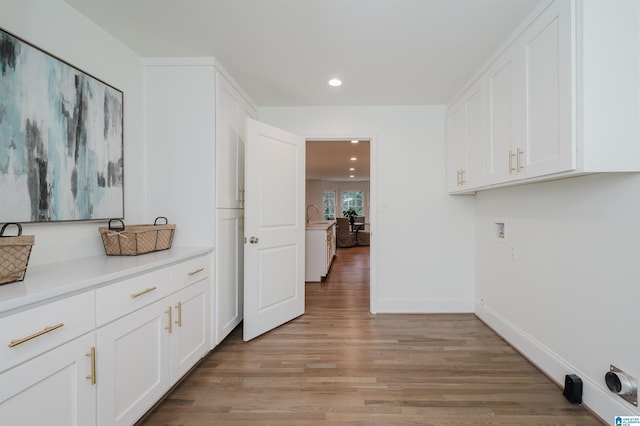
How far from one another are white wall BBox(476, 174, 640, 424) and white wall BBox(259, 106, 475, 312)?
638 millimetres

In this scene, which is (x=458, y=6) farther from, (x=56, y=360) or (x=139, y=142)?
(x=56, y=360)

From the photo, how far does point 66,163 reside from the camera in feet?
5.61

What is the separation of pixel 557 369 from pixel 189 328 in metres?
2.49

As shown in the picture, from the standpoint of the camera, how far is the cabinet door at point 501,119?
2.03m

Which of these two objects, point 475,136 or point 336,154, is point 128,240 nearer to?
point 475,136

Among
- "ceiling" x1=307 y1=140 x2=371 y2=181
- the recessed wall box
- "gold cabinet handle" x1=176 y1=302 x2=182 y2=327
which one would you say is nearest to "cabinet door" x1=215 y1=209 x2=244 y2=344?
"gold cabinet handle" x1=176 y1=302 x2=182 y2=327

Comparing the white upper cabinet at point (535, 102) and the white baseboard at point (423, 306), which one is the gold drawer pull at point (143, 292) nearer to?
the white upper cabinet at point (535, 102)

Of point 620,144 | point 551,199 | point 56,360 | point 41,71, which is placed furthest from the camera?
point 551,199

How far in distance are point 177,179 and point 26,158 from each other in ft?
3.20

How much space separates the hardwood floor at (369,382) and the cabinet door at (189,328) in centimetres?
15

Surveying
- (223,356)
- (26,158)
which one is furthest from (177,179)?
(223,356)

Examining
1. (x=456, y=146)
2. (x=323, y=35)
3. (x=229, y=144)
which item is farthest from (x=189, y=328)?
(x=456, y=146)

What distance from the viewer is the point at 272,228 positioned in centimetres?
295

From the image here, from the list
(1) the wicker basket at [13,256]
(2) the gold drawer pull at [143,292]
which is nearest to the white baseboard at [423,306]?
(2) the gold drawer pull at [143,292]
